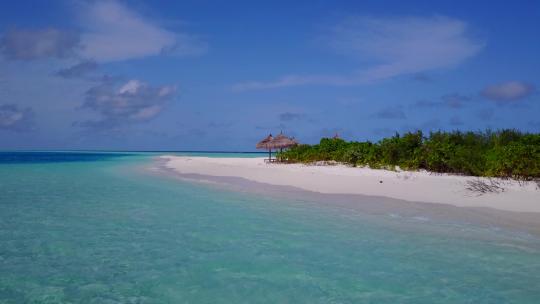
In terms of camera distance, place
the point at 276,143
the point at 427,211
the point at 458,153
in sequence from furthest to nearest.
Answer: the point at 276,143
the point at 458,153
the point at 427,211

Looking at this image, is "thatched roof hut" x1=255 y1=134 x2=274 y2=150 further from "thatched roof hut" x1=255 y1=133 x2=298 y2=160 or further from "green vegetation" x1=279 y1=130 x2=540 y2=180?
"green vegetation" x1=279 y1=130 x2=540 y2=180

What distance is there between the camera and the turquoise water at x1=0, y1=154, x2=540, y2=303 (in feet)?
13.2

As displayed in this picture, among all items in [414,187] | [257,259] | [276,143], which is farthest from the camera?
[276,143]

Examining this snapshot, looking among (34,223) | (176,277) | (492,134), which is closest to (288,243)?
(176,277)

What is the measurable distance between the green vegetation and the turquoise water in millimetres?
5811

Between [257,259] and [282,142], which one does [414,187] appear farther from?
[282,142]

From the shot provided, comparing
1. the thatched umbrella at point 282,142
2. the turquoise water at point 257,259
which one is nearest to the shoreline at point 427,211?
the turquoise water at point 257,259

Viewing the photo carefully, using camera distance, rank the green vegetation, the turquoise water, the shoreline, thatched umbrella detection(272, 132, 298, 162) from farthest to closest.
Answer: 1. thatched umbrella detection(272, 132, 298, 162)
2. the green vegetation
3. the shoreline
4. the turquoise water

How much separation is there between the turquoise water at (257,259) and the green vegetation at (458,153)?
5.81 meters

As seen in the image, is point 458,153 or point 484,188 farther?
point 458,153

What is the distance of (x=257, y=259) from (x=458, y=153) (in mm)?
10903

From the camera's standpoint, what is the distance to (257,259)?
5.23 metres

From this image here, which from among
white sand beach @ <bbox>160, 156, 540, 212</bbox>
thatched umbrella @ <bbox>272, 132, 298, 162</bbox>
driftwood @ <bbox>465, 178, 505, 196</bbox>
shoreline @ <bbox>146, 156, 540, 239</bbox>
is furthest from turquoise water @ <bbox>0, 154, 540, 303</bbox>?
thatched umbrella @ <bbox>272, 132, 298, 162</bbox>

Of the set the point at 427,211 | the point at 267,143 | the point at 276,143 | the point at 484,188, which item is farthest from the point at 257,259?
the point at 267,143
